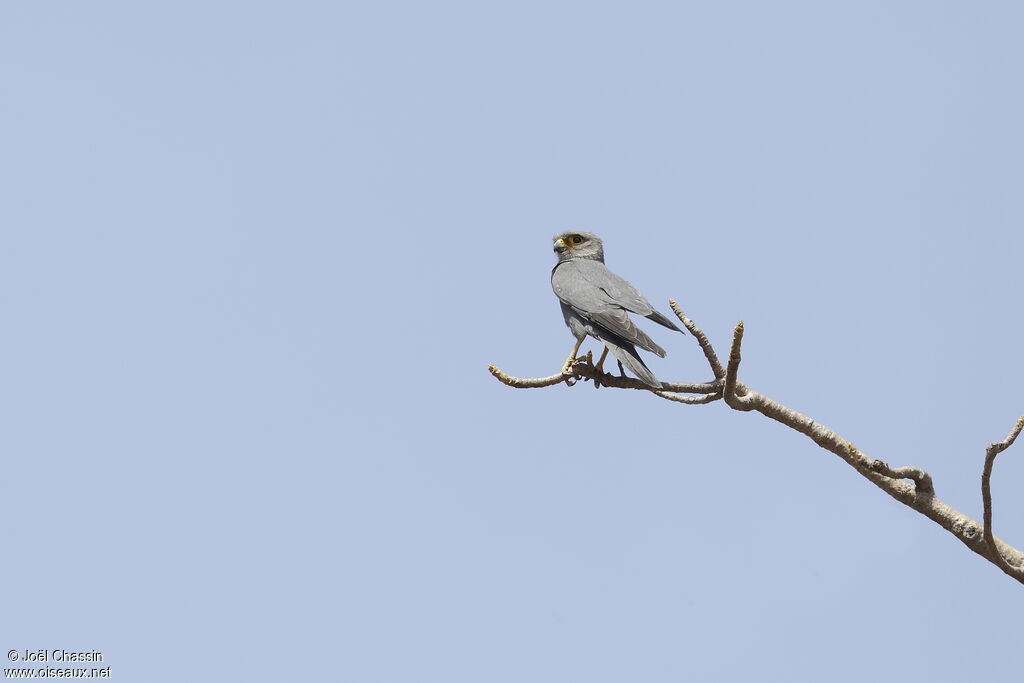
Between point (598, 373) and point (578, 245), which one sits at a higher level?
point (578, 245)

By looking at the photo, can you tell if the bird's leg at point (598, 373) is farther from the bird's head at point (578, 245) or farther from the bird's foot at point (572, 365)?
the bird's head at point (578, 245)

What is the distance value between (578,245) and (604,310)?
2.03 meters

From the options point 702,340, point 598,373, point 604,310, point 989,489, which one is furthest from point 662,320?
point 989,489

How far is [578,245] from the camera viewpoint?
25.4 feet

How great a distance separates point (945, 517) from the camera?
14.3 feet

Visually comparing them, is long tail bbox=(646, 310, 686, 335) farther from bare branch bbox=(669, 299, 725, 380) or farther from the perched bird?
bare branch bbox=(669, 299, 725, 380)

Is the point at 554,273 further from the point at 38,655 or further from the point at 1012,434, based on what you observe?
the point at 38,655

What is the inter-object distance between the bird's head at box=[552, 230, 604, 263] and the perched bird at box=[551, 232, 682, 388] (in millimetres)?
255

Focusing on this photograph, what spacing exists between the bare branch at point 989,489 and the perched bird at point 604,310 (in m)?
1.51

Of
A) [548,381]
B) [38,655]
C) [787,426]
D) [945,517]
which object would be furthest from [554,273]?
[38,655]

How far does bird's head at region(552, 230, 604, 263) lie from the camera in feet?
25.2

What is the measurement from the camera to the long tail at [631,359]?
4.91 metres

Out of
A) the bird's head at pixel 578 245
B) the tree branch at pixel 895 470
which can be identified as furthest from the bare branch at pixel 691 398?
the bird's head at pixel 578 245

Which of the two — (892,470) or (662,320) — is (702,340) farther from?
(662,320)
